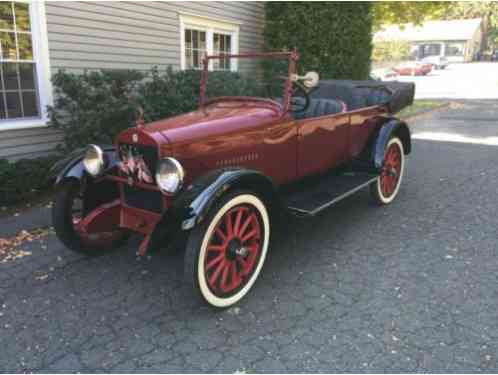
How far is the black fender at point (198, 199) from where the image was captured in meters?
2.36

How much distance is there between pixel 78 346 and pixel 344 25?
9121mm

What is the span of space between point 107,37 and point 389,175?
4.70 metres

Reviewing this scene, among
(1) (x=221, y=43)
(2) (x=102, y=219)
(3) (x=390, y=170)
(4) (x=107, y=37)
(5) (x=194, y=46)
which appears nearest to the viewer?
(2) (x=102, y=219)

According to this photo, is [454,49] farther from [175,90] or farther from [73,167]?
[73,167]

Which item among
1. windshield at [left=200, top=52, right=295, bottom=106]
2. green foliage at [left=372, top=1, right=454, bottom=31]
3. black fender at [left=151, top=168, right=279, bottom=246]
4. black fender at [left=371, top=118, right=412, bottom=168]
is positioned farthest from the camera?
green foliage at [left=372, top=1, right=454, bottom=31]

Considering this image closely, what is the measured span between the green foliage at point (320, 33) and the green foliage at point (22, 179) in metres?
6.16

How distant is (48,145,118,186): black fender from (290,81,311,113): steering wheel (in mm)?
1538

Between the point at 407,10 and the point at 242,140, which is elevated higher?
the point at 407,10

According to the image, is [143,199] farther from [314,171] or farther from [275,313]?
[314,171]

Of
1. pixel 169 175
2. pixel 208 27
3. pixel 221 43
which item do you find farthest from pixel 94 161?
pixel 221 43

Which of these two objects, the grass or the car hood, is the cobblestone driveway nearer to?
the car hood

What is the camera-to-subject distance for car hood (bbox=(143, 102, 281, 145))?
2783 mm

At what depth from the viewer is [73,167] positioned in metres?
3.13

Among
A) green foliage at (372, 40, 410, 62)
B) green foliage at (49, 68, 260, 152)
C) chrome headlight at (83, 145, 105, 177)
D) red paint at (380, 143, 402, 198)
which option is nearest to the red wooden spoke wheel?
chrome headlight at (83, 145, 105, 177)
